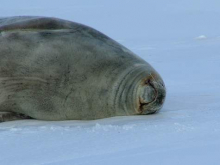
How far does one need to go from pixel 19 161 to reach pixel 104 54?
1447 millimetres

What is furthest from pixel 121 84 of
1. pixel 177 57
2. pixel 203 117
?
pixel 177 57

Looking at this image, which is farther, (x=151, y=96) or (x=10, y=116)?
(x=10, y=116)

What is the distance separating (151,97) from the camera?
13.9 feet

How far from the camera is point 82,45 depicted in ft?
14.4

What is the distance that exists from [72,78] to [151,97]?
18.0 inches

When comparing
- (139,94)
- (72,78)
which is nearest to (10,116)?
(72,78)

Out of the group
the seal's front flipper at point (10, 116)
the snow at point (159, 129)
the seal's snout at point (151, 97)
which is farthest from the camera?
the seal's front flipper at point (10, 116)

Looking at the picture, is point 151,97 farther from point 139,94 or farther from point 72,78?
point 72,78

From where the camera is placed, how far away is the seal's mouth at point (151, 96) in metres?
4.21

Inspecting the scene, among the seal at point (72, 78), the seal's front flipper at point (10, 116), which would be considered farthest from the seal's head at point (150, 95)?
the seal's front flipper at point (10, 116)

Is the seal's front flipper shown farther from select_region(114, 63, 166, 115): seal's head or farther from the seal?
select_region(114, 63, 166, 115): seal's head

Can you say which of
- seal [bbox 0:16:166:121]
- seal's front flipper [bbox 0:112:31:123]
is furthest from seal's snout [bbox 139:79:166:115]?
seal's front flipper [bbox 0:112:31:123]

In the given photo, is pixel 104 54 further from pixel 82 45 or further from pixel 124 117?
pixel 124 117

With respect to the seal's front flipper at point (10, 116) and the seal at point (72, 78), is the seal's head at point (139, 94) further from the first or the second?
the seal's front flipper at point (10, 116)
